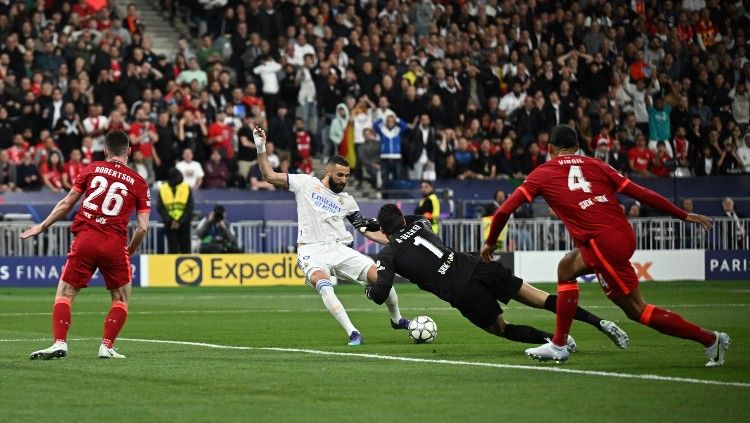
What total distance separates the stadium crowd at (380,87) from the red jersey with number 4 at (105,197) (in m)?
16.8

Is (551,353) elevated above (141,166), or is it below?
below

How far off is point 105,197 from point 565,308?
4600 mm

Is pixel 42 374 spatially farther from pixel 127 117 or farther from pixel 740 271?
pixel 740 271

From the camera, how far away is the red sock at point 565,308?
1309 cm

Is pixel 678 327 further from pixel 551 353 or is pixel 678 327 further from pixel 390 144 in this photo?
pixel 390 144

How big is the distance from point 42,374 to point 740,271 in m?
24.0

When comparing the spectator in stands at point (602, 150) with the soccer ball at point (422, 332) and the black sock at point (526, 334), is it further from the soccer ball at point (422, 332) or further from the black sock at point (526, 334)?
the black sock at point (526, 334)

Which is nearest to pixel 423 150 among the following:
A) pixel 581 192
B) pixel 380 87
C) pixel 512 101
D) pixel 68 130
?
pixel 380 87

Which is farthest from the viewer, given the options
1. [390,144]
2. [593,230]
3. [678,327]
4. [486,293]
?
[390,144]

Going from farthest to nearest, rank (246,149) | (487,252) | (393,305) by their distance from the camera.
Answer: (246,149)
(393,305)
(487,252)

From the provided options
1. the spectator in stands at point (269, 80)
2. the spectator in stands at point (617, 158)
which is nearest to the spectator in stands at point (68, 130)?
the spectator in stands at point (269, 80)

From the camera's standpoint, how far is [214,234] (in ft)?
103

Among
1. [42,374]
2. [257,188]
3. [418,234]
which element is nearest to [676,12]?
[257,188]

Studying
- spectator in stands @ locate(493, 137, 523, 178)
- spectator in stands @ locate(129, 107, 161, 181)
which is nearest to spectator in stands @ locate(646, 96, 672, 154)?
spectator in stands @ locate(493, 137, 523, 178)
